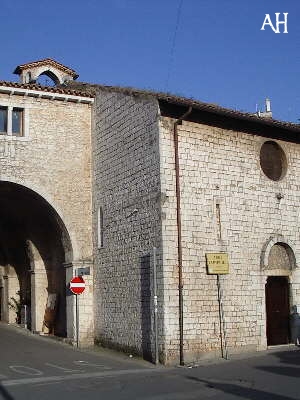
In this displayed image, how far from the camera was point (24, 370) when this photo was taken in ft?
42.7

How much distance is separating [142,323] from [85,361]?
70.0 inches

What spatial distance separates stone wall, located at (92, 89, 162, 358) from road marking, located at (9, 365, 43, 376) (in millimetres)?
3089

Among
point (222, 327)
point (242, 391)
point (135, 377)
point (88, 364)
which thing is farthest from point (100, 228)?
point (242, 391)

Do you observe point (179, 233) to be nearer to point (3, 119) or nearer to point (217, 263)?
point (217, 263)

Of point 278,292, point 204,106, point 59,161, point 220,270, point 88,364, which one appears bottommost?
point 88,364

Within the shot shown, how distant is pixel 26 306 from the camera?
23391 mm

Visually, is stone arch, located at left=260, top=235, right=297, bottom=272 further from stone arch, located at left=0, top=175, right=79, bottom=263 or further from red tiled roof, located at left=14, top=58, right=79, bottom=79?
red tiled roof, located at left=14, top=58, right=79, bottom=79

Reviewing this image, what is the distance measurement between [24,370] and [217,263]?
18.5 feet

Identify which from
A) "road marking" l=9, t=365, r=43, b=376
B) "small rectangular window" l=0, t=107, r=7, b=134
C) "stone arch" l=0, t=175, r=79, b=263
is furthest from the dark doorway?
"small rectangular window" l=0, t=107, r=7, b=134

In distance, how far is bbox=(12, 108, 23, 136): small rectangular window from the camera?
18.1 metres

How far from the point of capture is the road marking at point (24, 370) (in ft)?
41.3

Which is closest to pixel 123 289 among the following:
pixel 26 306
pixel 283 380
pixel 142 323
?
pixel 142 323

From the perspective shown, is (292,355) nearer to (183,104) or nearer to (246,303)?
(246,303)

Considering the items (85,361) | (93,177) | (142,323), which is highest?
(93,177)
